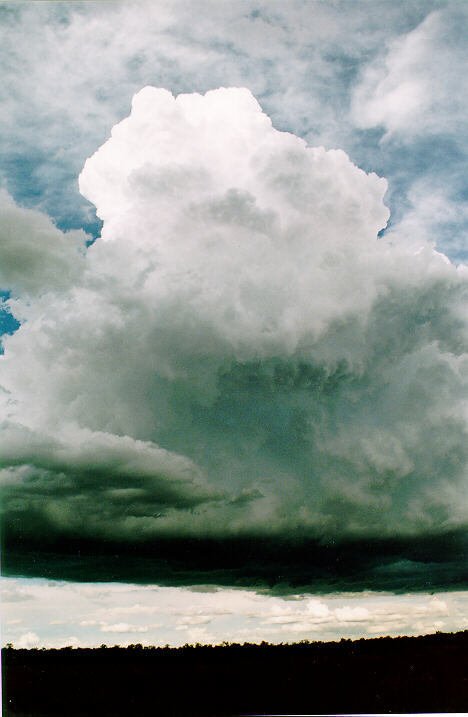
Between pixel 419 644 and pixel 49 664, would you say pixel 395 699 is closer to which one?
pixel 419 644

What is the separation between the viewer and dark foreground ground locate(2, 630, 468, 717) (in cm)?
1584

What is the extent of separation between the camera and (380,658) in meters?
18.5

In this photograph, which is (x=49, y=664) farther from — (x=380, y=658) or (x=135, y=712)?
(x=380, y=658)

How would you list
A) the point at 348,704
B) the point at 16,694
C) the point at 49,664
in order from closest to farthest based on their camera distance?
1. the point at 16,694
2. the point at 348,704
3. the point at 49,664

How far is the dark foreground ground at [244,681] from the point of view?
52.0 ft

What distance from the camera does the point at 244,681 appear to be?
691 inches

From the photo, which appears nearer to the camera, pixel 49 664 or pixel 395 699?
pixel 395 699

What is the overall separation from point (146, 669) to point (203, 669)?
5.77ft

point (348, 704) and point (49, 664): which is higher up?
point (49, 664)

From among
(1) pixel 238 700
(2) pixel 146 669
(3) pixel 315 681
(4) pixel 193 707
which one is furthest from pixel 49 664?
(3) pixel 315 681

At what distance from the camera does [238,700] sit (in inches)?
656

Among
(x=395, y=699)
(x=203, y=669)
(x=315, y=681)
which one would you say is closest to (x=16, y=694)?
(x=203, y=669)

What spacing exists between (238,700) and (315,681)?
2.35 m

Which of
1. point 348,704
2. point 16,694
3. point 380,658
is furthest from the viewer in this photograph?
point 380,658
